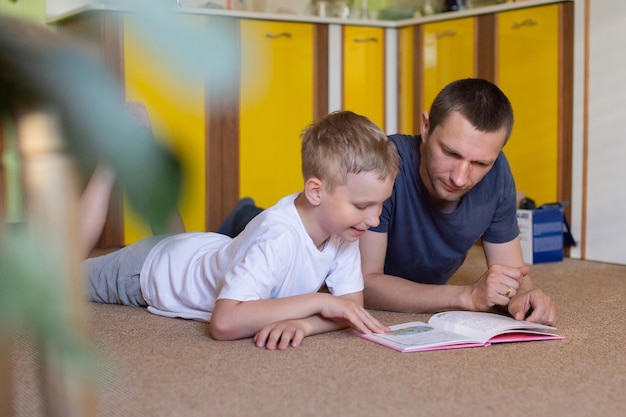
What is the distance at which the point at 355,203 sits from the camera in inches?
56.2

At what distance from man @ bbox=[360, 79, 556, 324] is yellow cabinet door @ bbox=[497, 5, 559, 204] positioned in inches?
48.0

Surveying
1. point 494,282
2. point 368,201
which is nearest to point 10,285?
point 368,201

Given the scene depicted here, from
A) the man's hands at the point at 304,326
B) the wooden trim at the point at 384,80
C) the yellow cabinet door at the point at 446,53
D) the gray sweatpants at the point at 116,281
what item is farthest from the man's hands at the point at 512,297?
the wooden trim at the point at 384,80

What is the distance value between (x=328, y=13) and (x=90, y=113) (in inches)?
131

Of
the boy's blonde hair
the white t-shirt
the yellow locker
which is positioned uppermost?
the yellow locker

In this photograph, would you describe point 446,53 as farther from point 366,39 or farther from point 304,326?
point 304,326

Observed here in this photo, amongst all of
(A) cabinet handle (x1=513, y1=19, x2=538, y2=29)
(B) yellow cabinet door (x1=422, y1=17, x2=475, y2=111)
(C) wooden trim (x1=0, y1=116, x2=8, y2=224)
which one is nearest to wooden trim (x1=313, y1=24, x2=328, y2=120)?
(B) yellow cabinet door (x1=422, y1=17, x2=475, y2=111)

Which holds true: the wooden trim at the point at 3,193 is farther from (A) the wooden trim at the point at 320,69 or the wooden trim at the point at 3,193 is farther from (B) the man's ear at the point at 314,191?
(A) the wooden trim at the point at 320,69

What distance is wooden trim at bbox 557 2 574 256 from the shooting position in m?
2.84

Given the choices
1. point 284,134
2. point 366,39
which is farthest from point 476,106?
point 366,39

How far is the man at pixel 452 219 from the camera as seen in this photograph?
5.06 ft

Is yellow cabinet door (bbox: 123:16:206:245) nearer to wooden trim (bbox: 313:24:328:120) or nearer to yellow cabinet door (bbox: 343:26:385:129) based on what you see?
wooden trim (bbox: 313:24:328:120)

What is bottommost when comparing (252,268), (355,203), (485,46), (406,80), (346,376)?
(346,376)

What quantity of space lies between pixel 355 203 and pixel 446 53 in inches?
79.0
